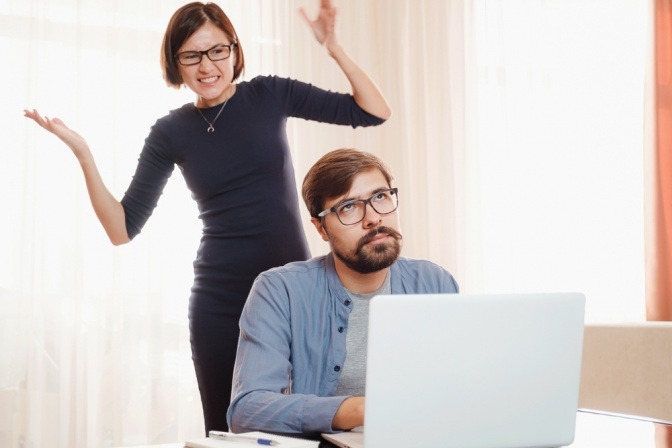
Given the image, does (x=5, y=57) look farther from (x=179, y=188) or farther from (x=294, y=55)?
(x=294, y=55)

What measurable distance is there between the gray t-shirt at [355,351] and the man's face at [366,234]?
7cm

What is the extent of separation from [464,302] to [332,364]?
1.90 ft

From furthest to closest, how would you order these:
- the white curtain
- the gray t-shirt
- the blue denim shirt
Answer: the white curtain
the gray t-shirt
the blue denim shirt

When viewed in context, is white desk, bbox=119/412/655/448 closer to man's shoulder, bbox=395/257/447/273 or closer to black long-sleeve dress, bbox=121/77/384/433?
man's shoulder, bbox=395/257/447/273

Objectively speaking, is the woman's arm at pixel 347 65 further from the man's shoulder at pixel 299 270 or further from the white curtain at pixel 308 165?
the white curtain at pixel 308 165

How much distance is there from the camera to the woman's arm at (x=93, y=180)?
2.03m

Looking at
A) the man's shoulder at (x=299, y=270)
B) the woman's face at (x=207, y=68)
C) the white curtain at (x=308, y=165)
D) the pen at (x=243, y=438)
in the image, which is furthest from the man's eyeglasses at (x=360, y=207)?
the white curtain at (x=308, y=165)

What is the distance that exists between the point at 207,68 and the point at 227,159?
23cm

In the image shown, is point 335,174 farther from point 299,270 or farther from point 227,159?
point 227,159

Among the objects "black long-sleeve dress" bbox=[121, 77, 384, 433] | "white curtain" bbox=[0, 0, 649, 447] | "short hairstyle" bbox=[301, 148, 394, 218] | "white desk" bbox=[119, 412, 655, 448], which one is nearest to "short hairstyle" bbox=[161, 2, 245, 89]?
"black long-sleeve dress" bbox=[121, 77, 384, 433]

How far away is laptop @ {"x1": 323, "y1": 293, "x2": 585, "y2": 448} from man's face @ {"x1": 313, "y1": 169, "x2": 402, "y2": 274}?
554mm

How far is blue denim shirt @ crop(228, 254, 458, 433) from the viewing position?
5.00 ft

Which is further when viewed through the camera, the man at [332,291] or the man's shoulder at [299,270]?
the man's shoulder at [299,270]

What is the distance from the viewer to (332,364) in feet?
5.50
